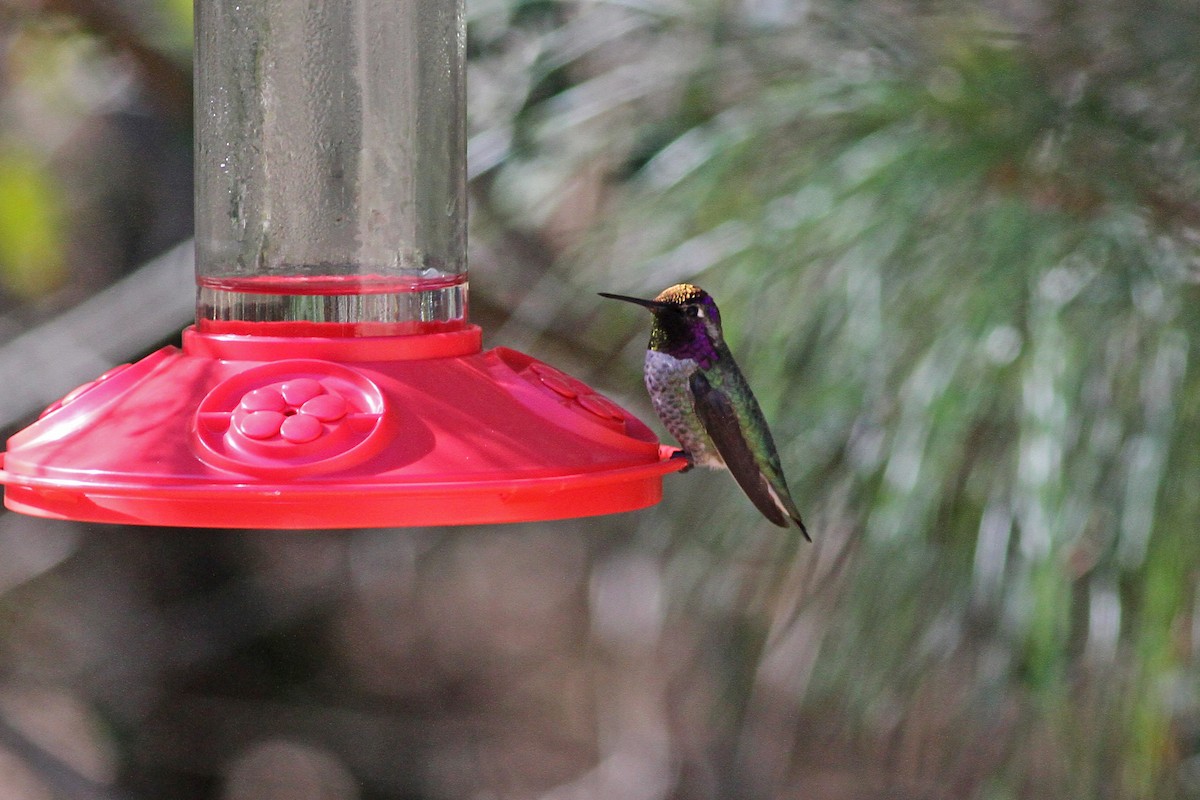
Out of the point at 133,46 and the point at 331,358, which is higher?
the point at 133,46

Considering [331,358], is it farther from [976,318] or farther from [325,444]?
[976,318]

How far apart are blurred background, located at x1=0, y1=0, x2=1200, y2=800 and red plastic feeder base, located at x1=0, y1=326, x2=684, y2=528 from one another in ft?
1.93

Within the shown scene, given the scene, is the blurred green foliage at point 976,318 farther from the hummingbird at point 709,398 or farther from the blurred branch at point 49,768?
the blurred branch at point 49,768

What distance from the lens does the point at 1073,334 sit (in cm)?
185

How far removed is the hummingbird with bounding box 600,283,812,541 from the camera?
2154 mm

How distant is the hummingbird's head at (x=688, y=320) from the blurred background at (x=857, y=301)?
0.04 metres

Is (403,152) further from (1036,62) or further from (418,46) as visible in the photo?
(1036,62)

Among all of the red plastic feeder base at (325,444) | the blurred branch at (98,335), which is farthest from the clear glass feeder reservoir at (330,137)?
the blurred branch at (98,335)

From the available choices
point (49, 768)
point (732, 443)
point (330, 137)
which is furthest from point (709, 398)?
point (49, 768)

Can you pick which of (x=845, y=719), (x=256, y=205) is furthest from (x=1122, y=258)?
(x=256, y=205)

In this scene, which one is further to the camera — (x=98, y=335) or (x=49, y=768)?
(x=49, y=768)

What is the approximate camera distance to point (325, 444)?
4.31 feet

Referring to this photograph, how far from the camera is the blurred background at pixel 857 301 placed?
73.5 inches

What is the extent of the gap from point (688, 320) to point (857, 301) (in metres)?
0.28
